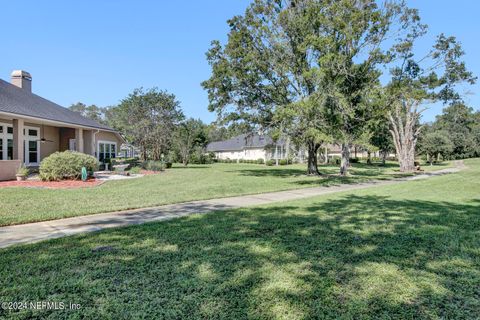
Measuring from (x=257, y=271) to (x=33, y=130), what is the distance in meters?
20.5

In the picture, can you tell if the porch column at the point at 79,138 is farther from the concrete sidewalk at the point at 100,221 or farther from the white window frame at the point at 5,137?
the concrete sidewalk at the point at 100,221

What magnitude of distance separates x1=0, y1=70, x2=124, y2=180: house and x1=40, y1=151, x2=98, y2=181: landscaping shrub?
6.71ft

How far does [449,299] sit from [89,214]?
720 cm

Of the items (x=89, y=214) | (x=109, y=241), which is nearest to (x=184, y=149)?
(x=89, y=214)

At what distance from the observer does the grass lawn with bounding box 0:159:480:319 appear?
2615 mm

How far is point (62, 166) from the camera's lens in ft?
44.7

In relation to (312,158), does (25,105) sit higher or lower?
higher

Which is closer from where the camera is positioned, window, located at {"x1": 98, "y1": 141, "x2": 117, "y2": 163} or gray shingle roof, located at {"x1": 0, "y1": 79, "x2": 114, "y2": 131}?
gray shingle roof, located at {"x1": 0, "y1": 79, "x2": 114, "y2": 131}

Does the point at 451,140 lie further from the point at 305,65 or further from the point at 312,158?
the point at 305,65

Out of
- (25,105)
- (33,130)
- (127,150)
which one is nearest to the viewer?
(25,105)

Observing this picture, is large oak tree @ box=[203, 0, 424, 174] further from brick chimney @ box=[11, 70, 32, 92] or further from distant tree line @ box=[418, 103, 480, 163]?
distant tree line @ box=[418, 103, 480, 163]

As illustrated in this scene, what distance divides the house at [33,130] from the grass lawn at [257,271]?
530 inches

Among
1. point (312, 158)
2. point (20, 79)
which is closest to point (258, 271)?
point (312, 158)

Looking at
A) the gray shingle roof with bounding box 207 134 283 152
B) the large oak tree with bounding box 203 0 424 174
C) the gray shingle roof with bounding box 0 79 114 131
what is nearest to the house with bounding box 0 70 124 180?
the gray shingle roof with bounding box 0 79 114 131
